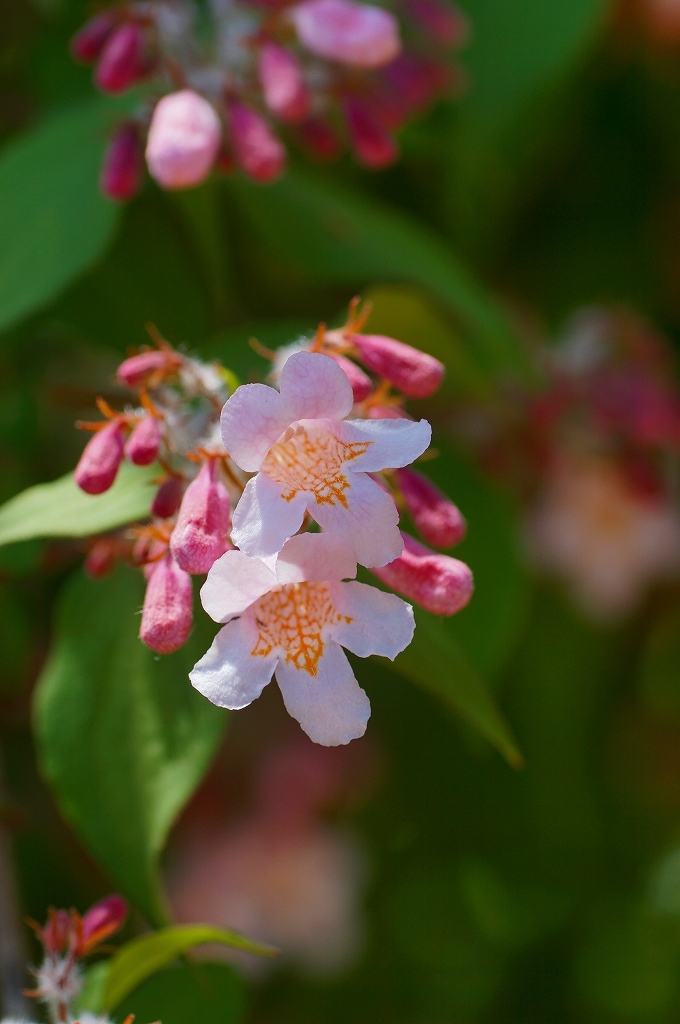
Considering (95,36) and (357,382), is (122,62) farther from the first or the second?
(357,382)

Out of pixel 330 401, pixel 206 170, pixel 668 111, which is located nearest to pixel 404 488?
pixel 330 401

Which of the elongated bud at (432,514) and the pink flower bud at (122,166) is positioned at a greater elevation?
the pink flower bud at (122,166)

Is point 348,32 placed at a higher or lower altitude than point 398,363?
higher

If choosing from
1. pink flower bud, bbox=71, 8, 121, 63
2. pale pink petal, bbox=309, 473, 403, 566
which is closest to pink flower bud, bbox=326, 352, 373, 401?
pale pink petal, bbox=309, 473, 403, 566

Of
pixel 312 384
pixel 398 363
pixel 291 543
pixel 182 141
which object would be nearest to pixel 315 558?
pixel 291 543

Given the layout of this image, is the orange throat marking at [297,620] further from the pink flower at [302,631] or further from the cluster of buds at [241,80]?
the cluster of buds at [241,80]

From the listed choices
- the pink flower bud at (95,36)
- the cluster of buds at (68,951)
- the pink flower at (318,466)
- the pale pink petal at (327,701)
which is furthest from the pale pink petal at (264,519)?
the pink flower bud at (95,36)

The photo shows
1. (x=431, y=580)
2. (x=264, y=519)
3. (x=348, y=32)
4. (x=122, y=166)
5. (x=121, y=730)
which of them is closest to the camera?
(x=264, y=519)

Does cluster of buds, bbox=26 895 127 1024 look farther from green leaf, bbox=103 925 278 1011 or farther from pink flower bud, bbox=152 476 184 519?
pink flower bud, bbox=152 476 184 519
